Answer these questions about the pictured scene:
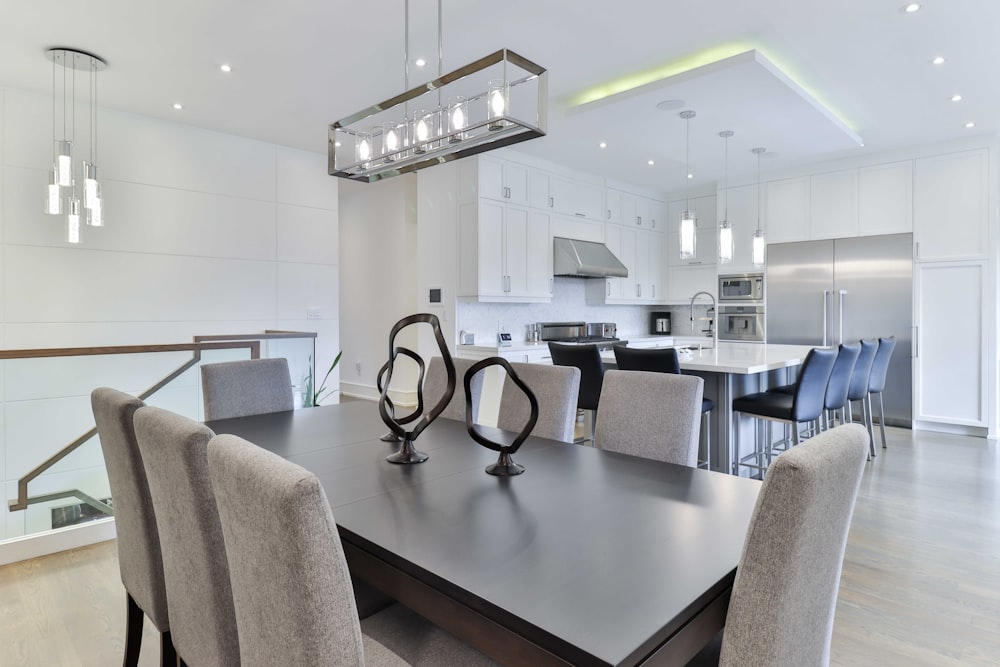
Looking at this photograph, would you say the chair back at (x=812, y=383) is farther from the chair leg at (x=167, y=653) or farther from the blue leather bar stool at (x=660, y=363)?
the chair leg at (x=167, y=653)

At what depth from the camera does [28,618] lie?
224cm

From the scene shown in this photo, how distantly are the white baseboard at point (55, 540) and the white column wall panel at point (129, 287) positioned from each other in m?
1.87

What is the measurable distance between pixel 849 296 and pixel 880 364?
4.57ft

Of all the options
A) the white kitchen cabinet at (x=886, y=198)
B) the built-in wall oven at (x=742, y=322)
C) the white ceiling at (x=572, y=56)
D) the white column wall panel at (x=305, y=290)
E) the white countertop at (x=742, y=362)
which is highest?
the white ceiling at (x=572, y=56)

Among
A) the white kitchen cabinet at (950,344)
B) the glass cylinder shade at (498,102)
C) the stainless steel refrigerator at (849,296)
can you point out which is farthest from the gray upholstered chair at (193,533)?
the white kitchen cabinet at (950,344)

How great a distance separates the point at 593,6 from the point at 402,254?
4.19 m

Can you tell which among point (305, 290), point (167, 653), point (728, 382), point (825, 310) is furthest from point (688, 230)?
point (167, 653)

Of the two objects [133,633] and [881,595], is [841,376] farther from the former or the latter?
[133,633]

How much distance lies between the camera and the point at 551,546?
1128 mm

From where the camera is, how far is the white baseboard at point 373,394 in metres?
6.77

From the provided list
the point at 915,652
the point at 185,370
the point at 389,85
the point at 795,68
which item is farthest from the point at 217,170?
the point at 915,652

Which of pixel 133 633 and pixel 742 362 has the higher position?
pixel 742 362

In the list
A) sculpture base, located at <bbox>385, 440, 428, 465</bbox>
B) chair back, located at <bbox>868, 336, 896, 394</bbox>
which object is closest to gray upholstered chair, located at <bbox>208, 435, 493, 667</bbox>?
sculpture base, located at <bbox>385, 440, 428, 465</bbox>

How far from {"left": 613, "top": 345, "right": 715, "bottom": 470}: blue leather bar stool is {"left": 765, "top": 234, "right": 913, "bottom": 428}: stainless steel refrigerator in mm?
3271
